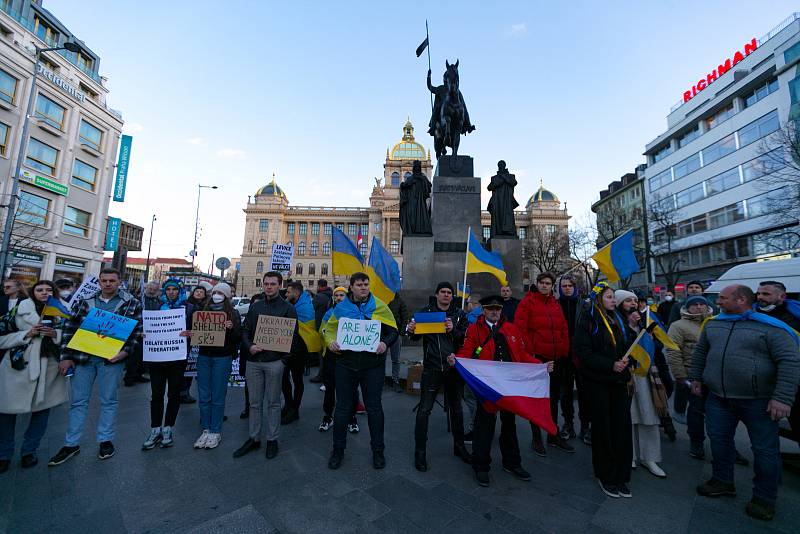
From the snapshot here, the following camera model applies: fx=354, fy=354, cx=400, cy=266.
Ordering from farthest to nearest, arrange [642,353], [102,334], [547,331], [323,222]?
1. [323,222]
2. [547,331]
3. [102,334]
4. [642,353]

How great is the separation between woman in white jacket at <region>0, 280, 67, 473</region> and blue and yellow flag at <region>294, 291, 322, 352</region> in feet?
8.88

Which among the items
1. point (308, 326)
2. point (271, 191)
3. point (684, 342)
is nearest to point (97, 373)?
point (308, 326)

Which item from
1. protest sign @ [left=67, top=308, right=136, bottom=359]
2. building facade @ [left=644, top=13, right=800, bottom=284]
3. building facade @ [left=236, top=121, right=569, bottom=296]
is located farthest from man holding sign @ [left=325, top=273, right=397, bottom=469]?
building facade @ [left=236, top=121, right=569, bottom=296]

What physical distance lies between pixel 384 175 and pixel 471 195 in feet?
247

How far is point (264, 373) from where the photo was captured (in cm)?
431

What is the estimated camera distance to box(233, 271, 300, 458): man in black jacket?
13.6 ft

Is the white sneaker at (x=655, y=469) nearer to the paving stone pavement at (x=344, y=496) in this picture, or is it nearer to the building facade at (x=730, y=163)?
the paving stone pavement at (x=344, y=496)

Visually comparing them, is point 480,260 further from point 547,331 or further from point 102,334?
point 102,334

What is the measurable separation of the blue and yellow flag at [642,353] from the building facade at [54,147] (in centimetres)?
3039

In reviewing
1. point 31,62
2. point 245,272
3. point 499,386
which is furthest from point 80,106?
point 245,272

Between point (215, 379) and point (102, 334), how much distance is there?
4.34 ft

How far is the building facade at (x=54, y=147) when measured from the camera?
23.3 m

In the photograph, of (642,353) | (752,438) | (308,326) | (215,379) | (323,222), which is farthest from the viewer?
(323,222)

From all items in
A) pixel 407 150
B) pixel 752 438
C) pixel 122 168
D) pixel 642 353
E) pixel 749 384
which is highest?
pixel 407 150
